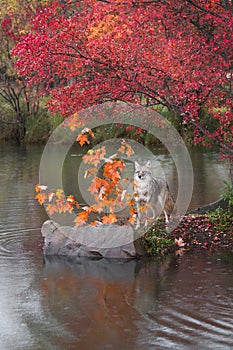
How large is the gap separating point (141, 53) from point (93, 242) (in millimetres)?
3010

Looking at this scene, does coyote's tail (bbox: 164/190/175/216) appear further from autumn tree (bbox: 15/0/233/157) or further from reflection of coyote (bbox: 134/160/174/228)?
autumn tree (bbox: 15/0/233/157)

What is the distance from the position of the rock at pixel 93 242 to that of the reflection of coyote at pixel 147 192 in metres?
0.63

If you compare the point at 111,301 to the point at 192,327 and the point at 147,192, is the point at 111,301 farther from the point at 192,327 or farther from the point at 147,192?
the point at 147,192

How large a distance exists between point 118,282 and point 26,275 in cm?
134

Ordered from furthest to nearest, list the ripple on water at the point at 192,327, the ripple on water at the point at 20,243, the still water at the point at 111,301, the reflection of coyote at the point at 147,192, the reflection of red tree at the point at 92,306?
the reflection of coyote at the point at 147,192 → the ripple on water at the point at 20,243 → the reflection of red tree at the point at 92,306 → the still water at the point at 111,301 → the ripple on water at the point at 192,327

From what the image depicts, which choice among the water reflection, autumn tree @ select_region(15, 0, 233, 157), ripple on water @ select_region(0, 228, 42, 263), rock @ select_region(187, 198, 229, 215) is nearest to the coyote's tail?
rock @ select_region(187, 198, 229, 215)

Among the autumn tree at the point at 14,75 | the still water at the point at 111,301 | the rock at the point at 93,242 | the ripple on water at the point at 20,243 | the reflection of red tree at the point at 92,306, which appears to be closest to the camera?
the still water at the point at 111,301

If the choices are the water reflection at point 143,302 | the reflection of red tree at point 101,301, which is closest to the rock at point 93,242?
the water reflection at point 143,302

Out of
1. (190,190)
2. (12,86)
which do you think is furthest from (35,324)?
(12,86)

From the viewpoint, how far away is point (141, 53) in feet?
35.2

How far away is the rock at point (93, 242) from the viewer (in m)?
10.4

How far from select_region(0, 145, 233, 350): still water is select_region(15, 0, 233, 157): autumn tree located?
8.26ft

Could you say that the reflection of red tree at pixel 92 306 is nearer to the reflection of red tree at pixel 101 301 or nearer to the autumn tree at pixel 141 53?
the reflection of red tree at pixel 101 301

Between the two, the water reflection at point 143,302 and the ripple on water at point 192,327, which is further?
the water reflection at point 143,302
